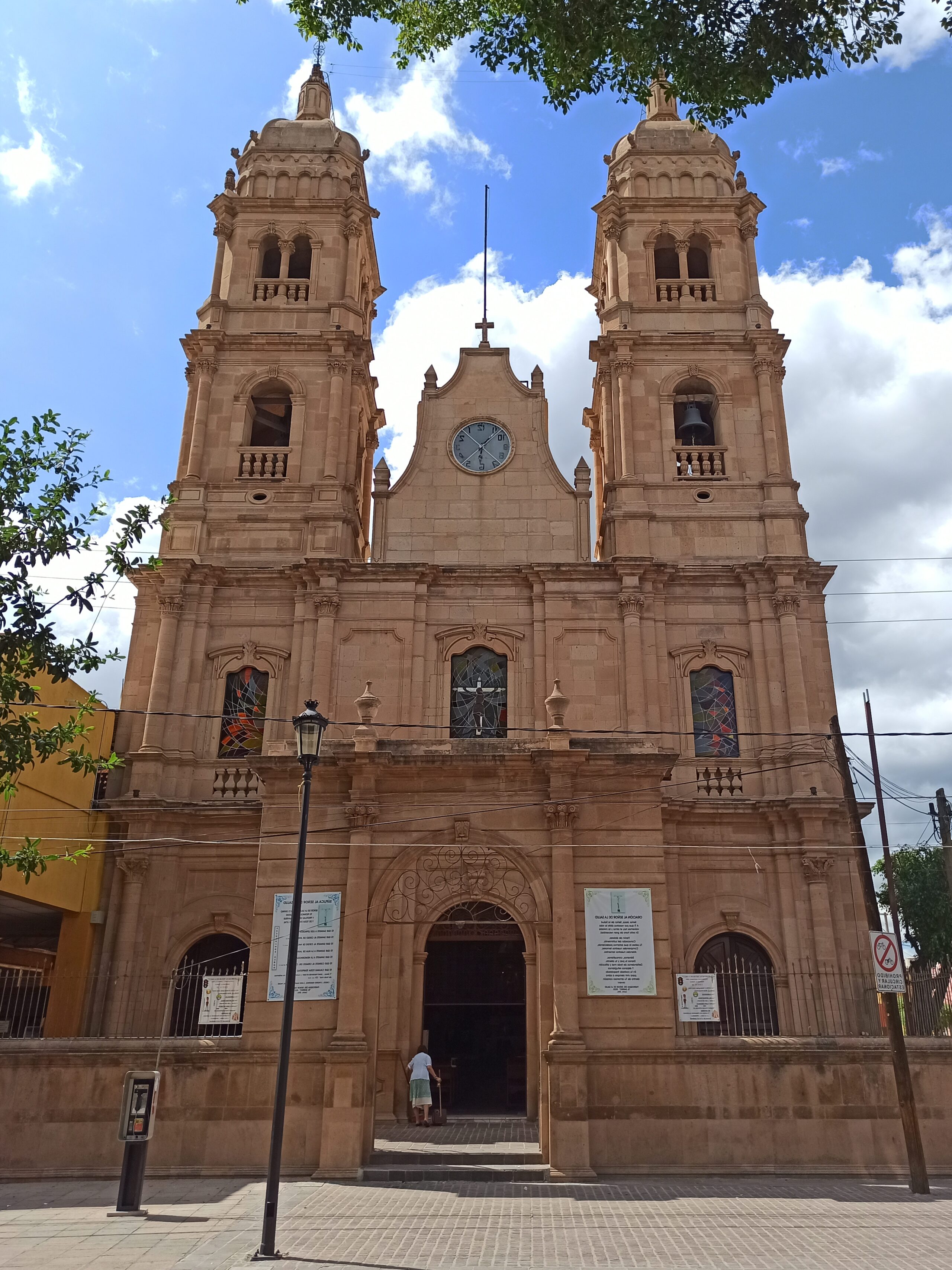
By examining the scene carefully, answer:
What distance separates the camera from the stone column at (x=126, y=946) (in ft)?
66.6

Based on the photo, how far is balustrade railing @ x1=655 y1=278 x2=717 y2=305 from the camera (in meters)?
28.4

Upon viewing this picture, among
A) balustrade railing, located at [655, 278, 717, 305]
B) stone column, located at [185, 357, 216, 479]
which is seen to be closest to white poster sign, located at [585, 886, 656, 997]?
stone column, located at [185, 357, 216, 479]

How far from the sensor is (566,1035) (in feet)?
46.3

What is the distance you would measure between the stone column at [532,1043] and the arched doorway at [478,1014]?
2.05 meters

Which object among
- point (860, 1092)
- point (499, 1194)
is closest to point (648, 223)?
point (860, 1092)

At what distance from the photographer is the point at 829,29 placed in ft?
34.4

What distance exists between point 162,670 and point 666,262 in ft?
61.5

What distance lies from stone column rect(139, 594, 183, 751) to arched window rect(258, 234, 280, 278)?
11242 mm

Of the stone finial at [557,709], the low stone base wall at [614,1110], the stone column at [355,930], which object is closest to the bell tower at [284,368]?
the stone finial at [557,709]

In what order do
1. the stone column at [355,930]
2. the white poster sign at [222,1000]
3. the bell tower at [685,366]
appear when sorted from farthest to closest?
the bell tower at [685,366], the white poster sign at [222,1000], the stone column at [355,930]

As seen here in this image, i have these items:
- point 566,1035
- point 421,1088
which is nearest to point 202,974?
point 421,1088

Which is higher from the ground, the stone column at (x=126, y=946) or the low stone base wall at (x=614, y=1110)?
the stone column at (x=126, y=946)

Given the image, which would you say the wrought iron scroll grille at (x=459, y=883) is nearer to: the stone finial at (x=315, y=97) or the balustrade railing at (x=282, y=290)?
the balustrade railing at (x=282, y=290)

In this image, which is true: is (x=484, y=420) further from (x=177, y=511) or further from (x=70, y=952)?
(x=70, y=952)
